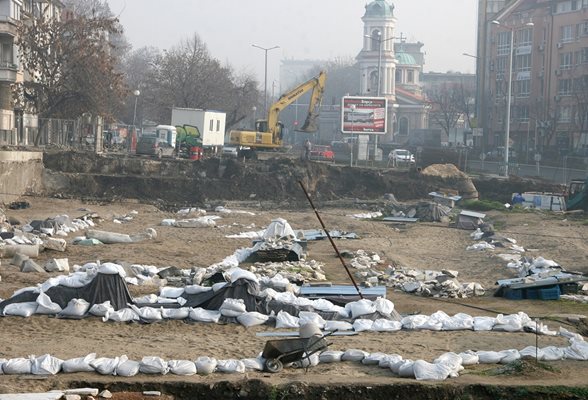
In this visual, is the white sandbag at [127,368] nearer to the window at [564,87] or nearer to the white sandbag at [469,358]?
the white sandbag at [469,358]

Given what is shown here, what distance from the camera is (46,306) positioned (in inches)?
603

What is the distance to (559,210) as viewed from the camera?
40.8 m

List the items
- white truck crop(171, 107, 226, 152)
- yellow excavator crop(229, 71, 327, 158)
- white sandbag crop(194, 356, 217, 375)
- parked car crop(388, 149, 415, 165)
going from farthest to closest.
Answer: parked car crop(388, 149, 415, 165) → white truck crop(171, 107, 226, 152) → yellow excavator crop(229, 71, 327, 158) → white sandbag crop(194, 356, 217, 375)

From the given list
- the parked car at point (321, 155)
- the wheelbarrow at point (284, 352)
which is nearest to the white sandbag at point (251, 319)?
the wheelbarrow at point (284, 352)

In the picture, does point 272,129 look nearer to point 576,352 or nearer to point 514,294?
point 514,294

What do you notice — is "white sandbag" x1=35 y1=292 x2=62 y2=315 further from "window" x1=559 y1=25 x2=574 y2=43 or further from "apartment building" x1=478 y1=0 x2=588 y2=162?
"window" x1=559 y1=25 x2=574 y2=43

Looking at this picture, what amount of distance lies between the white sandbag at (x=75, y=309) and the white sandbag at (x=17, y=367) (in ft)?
10.9

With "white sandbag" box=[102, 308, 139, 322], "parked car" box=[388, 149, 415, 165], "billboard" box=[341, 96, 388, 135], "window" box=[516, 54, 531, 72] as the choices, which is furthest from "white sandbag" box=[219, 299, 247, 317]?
"window" box=[516, 54, 531, 72]

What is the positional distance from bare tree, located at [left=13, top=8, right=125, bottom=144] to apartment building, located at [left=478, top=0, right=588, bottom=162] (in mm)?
28064

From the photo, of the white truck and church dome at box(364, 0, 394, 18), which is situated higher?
church dome at box(364, 0, 394, 18)

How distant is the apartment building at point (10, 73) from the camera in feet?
175

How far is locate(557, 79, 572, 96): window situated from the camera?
7811cm

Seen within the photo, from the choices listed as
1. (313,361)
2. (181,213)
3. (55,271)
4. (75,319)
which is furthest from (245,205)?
(313,361)

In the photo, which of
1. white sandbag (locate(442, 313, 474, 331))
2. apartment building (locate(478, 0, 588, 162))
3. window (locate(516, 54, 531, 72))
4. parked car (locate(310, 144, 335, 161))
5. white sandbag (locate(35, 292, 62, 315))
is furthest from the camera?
window (locate(516, 54, 531, 72))
